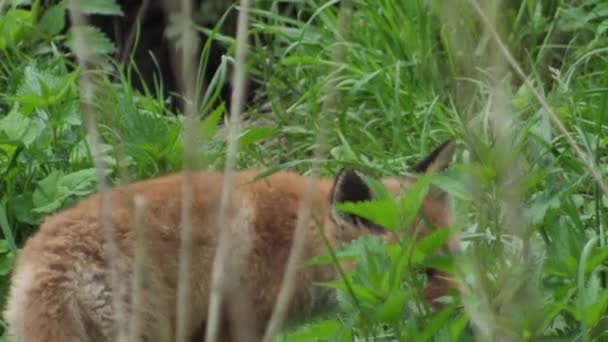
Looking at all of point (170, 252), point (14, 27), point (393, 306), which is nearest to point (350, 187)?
point (170, 252)

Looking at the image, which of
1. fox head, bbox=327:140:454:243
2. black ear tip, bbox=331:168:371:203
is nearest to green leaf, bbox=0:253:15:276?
fox head, bbox=327:140:454:243

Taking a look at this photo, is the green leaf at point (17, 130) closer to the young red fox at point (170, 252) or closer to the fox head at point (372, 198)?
the young red fox at point (170, 252)

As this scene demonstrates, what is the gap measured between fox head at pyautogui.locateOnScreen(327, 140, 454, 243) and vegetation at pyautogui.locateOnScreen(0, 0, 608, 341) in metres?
0.14

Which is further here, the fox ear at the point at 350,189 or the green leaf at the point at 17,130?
the green leaf at the point at 17,130

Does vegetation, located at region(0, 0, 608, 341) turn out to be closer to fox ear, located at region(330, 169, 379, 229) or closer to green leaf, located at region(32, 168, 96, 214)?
green leaf, located at region(32, 168, 96, 214)

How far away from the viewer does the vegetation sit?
346 cm

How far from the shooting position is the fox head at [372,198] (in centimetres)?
464

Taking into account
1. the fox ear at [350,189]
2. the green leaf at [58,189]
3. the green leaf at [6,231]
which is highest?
the fox ear at [350,189]

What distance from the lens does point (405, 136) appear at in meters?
6.05

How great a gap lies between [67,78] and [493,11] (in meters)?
3.36

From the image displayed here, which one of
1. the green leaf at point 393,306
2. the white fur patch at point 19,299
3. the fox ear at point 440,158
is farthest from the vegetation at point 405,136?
the white fur patch at point 19,299

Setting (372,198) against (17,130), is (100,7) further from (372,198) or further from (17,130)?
(372,198)

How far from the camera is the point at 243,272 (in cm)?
471

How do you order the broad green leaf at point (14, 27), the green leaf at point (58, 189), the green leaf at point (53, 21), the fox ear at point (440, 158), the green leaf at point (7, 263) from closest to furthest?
the fox ear at point (440, 158) → the green leaf at point (7, 263) → the green leaf at point (58, 189) → the broad green leaf at point (14, 27) → the green leaf at point (53, 21)
